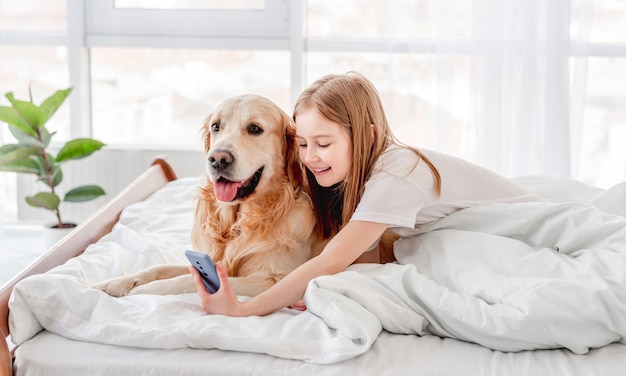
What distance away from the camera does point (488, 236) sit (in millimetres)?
1809

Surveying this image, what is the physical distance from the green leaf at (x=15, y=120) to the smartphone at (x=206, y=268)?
74.4 inches

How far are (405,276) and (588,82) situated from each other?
2.51 m

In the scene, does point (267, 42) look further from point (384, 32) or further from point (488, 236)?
point (488, 236)

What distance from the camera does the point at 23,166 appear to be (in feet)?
10.8

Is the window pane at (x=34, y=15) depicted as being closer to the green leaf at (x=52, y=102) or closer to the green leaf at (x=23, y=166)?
the green leaf at (x=52, y=102)

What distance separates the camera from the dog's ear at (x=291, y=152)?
190cm

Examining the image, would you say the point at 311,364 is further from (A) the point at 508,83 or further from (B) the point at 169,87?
(B) the point at 169,87

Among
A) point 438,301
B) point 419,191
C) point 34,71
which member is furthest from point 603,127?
point 34,71

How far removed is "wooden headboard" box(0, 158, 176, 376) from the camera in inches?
60.7

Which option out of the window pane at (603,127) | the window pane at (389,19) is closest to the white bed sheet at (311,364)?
the window pane at (389,19)

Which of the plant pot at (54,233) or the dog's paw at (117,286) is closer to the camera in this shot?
the dog's paw at (117,286)

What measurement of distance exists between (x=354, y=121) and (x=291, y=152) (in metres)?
0.18

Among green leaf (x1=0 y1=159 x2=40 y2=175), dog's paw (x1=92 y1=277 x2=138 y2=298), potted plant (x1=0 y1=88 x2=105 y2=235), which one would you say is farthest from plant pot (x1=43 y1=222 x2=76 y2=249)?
dog's paw (x1=92 y1=277 x2=138 y2=298)

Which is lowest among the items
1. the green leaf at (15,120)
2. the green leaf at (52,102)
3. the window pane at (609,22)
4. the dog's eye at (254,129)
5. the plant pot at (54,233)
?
the plant pot at (54,233)
